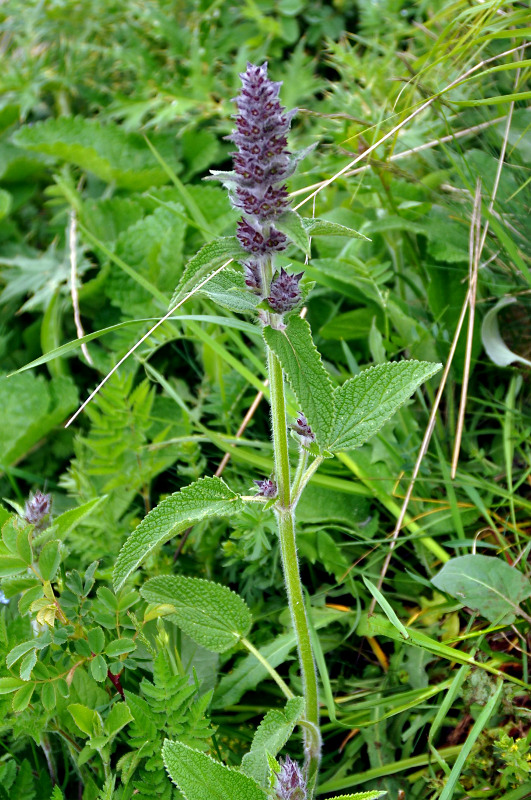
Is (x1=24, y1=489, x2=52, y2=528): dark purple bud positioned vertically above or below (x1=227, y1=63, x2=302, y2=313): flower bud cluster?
below

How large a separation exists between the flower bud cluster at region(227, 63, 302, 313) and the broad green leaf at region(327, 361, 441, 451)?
0.28m

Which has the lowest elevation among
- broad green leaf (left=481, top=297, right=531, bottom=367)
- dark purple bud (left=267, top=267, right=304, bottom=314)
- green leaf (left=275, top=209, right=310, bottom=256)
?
broad green leaf (left=481, top=297, right=531, bottom=367)

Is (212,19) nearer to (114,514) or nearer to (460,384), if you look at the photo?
(460,384)

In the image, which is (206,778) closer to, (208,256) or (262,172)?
(208,256)

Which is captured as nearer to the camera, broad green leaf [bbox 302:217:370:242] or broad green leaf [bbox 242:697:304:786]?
broad green leaf [bbox 302:217:370:242]

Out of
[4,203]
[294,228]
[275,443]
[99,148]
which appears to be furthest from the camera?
[99,148]

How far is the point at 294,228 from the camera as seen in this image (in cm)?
103

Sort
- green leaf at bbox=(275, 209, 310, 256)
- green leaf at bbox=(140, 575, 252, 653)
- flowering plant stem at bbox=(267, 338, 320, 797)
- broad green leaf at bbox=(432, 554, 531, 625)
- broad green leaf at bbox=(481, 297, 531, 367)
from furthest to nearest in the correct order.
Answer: broad green leaf at bbox=(481, 297, 531, 367) < broad green leaf at bbox=(432, 554, 531, 625) < green leaf at bbox=(140, 575, 252, 653) < flowering plant stem at bbox=(267, 338, 320, 797) < green leaf at bbox=(275, 209, 310, 256)

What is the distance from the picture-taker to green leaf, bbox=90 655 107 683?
1.26 m

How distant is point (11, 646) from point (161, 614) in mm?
311

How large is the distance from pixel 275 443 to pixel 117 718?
0.55 meters

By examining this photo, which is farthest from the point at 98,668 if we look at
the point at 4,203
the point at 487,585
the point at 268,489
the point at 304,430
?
the point at 4,203

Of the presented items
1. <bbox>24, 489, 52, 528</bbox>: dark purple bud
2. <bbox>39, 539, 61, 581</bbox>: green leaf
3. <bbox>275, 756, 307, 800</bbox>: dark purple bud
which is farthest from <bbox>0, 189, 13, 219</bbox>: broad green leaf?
<bbox>275, 756, 307, 800</bbox>: dark purple bud

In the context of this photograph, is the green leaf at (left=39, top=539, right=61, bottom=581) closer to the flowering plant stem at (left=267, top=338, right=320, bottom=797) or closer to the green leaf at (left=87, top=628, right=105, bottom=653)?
the green leaf at (left=87, top=628, right=105, bottom=653)
